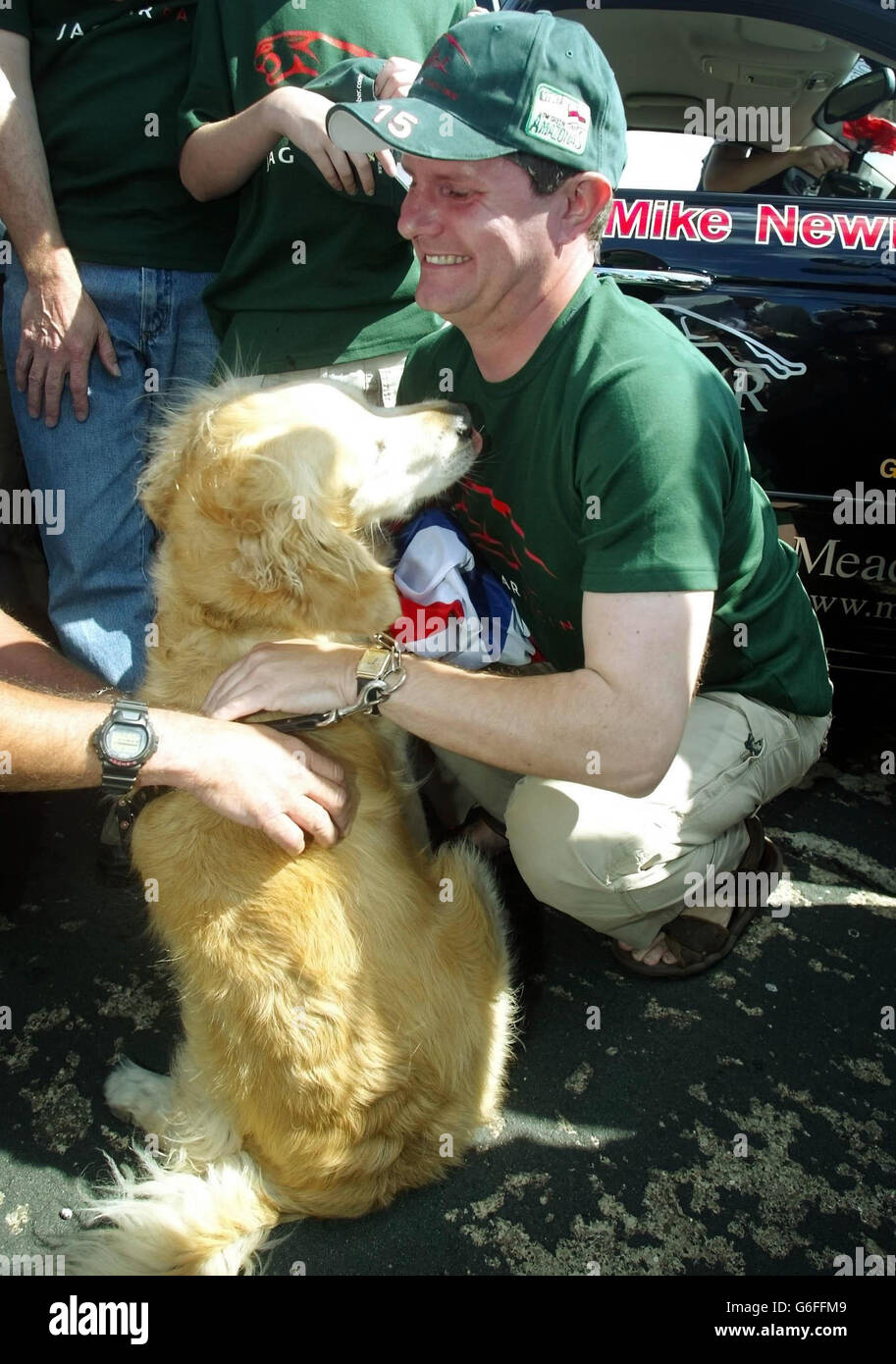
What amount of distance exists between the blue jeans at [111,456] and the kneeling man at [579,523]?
2.96 feet

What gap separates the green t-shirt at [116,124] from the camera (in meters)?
2.74

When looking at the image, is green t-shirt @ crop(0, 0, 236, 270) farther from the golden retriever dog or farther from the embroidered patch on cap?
the embroidered patch on cap

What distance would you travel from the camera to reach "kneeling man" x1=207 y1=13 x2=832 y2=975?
2.07 metres

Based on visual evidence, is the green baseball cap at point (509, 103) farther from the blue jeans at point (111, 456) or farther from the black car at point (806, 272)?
the blue jeans at point (111, 456)

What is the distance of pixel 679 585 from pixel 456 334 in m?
1.27

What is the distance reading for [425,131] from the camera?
211 centimetres

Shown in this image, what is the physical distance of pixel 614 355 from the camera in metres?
2.18

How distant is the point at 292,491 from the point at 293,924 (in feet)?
3.47

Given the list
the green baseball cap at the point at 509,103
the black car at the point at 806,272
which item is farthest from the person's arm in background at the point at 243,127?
the black car at the point at 806,272

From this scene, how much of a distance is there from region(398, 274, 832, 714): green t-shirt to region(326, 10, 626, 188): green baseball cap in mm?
359

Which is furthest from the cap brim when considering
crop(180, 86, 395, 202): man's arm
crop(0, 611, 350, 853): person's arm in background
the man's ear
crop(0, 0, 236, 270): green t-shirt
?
crop(0, 611, 350, 853): person's arm in background

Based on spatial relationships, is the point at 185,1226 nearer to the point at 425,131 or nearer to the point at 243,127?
the point at 425,131
